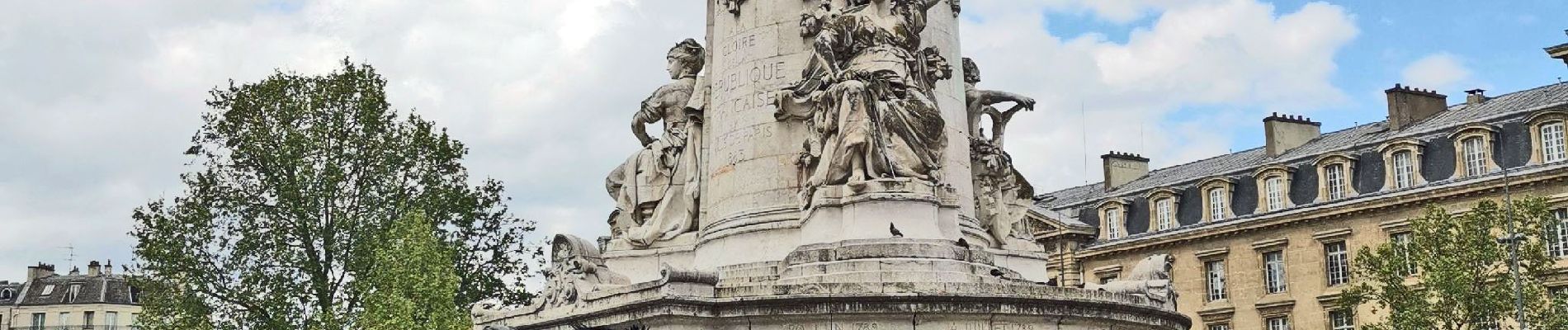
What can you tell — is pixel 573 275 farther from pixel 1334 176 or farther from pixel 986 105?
pixel 1334 176

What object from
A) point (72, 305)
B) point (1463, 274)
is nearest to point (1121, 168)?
point (1463, 274)

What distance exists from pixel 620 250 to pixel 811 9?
142 inches

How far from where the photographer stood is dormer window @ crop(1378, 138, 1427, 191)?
4334 centimetres

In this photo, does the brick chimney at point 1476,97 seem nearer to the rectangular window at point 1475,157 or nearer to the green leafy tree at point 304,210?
the rectangular window at point 1475,157

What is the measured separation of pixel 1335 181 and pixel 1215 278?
4.63 m

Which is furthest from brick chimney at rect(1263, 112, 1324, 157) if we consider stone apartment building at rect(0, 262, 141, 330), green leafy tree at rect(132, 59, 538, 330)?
stone apartment building at rect(0, 262, 141, 330)

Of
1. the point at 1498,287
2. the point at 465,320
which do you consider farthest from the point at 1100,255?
the point at 465,320

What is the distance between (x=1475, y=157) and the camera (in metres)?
41.9

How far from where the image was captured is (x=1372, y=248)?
1718 inches

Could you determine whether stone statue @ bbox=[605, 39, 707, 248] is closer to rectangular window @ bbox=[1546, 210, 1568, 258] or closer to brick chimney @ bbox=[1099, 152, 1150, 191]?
rectangular window @ bbox=[1546, 210, 1568, 258]

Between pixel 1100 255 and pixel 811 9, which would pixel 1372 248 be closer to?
pixel 1100 255

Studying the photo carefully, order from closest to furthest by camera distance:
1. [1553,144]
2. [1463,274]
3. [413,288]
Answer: [413,288] < [1463,274] < [1553,144]

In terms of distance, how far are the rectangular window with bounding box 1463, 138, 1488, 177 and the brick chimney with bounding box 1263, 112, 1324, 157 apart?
326 inches

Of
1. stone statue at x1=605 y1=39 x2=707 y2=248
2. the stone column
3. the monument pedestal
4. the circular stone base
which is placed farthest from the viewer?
stone statue at x1=605 y1=39 x2=707 y2=248
